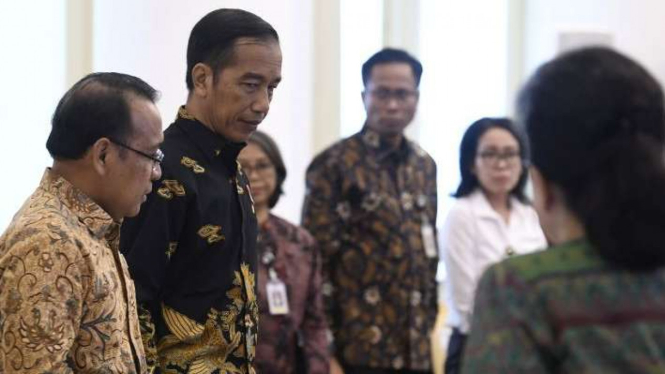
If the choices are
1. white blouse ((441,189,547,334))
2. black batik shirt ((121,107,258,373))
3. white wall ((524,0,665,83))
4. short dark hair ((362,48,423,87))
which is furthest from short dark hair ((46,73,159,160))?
white wall ((524,0,665,83))

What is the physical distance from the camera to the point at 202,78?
273 centimetres

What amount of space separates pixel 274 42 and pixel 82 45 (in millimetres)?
2233

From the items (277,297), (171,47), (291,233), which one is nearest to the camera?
(277,297)

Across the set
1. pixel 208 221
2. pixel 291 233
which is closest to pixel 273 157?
pixel 291 233

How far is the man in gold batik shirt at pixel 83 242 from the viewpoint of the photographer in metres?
2.03

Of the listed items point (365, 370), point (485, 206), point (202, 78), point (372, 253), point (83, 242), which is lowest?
point (365, 370)

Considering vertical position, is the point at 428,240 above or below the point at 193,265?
below

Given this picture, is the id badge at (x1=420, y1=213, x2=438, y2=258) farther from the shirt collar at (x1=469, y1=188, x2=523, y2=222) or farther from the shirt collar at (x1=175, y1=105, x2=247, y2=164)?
the shirt collar at (x1=175, y1=105, x2=247, y2=164)

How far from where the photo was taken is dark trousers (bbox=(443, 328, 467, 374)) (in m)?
4.52

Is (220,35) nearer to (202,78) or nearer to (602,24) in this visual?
(202,78)

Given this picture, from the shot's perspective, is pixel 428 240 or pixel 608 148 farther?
pixel 428 240

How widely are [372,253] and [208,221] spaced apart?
179 cm

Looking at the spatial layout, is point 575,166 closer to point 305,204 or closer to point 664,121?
point 664,121

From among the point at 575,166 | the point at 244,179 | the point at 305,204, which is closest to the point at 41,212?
the point at 244,179
